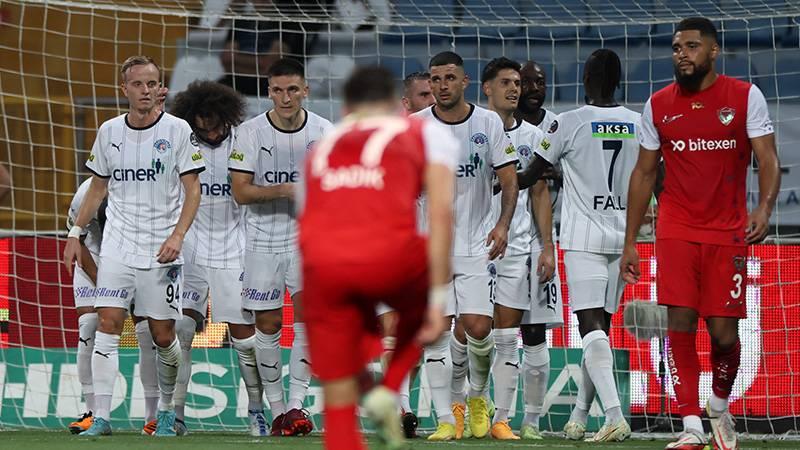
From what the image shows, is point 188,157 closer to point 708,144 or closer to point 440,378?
point 440,378

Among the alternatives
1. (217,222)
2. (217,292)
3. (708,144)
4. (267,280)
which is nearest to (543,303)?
(267,280)

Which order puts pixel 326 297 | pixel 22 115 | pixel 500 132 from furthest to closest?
pixel 22 115
pixel 500 132
pixel 326 297

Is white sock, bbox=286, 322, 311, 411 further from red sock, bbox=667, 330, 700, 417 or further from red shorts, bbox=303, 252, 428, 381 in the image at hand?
red shorts, bbox=303, 252, 428, 381

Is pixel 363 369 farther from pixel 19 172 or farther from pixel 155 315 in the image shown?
pixel 19 172

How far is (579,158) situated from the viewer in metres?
8.92

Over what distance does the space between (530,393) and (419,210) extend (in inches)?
56.6

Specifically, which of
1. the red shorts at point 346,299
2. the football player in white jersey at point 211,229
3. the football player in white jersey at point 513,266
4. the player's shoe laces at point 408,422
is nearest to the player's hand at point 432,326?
the red shorts at point 346,299

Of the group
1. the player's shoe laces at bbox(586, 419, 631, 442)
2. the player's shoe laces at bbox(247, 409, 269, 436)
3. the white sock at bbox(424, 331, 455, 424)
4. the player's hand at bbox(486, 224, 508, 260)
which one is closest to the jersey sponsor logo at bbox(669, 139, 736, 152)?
the player's hand at bbox(486, 224, 508, 260)

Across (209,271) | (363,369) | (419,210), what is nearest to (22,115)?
(209,271)

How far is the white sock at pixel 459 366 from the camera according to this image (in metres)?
9.21

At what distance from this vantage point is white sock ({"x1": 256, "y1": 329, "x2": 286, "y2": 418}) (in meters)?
9.14

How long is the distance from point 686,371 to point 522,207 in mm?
2746

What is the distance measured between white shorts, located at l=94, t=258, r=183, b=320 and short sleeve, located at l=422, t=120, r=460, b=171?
4469 millimetres

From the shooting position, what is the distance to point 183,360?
9.70 m
